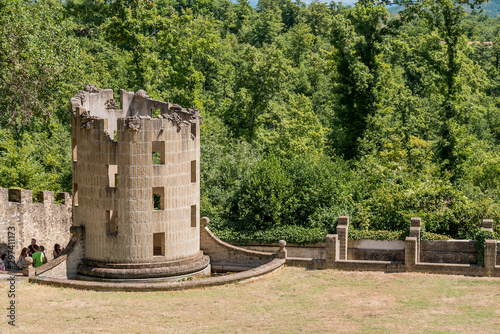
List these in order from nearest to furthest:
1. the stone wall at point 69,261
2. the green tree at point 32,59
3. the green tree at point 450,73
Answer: the stone wall at point 69,261
the green tree at point 32,59
the green tree at point 450,73

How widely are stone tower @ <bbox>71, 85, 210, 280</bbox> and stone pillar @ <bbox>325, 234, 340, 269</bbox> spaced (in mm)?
5237

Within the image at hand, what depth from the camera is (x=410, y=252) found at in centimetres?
2852

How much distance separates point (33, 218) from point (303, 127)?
925 inches

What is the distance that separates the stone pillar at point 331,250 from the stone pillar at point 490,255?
19.1 feet

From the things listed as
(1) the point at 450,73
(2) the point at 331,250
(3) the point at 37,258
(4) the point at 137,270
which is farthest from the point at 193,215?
(1) the point at 450,73

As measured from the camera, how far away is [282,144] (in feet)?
161

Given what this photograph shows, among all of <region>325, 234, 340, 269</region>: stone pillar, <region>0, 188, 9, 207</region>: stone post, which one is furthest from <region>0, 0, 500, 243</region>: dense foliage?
<region>0, 188, 9, 207</region>: stone post

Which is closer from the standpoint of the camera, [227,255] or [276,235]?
[227,255]

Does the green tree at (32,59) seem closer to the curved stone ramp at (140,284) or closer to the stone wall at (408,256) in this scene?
the curved stone ramp at (140,284)

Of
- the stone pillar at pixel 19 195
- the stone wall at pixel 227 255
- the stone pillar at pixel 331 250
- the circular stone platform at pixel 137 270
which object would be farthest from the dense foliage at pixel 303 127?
the stone pillar at pixel 19 195

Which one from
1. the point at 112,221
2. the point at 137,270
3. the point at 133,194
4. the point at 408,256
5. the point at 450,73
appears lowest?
the point at 137,270

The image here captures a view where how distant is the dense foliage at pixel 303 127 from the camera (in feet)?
108

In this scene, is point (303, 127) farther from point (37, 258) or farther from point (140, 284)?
point (140, 284)

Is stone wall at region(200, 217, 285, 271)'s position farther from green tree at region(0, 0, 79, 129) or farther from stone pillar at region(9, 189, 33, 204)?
green tree at region(0, 0, 79, 129)
